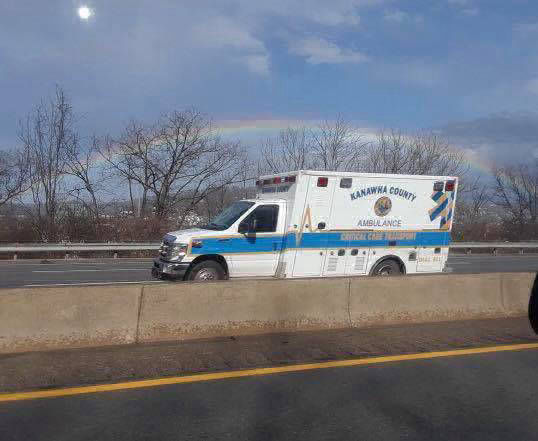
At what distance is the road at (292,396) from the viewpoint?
4.43 metres

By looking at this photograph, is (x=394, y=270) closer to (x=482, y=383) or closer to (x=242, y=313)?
(x=242, y=313)

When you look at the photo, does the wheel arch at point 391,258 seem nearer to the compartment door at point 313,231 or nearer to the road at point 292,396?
the compartment door at point 313,231

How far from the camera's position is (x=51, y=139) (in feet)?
87.3

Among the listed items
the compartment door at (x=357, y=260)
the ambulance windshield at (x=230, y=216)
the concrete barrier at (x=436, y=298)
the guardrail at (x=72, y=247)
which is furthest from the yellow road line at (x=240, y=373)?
the guardrail at (x=72, y=247)

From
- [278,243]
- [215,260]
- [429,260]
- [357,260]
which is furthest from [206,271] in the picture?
[429,260]

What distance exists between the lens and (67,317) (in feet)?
21.2

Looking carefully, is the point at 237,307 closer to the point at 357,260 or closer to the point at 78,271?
the point at 357,260

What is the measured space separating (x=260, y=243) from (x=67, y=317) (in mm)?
5395

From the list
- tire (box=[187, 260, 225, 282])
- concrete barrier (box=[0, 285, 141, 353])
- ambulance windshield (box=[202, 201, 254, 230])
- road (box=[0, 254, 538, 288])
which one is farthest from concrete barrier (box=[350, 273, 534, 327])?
road (box=[0, 254, 538, 288])

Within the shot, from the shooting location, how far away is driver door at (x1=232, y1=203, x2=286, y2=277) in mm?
11227

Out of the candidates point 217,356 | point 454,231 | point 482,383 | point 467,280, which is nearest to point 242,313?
point 217,356

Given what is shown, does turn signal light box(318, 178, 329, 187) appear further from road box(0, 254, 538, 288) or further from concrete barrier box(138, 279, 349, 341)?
road box(0, 254, 538, 288)

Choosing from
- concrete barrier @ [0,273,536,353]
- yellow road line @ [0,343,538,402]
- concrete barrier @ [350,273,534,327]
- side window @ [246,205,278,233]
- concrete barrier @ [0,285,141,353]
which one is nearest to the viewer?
yellow road line @ [0,343,538,402]

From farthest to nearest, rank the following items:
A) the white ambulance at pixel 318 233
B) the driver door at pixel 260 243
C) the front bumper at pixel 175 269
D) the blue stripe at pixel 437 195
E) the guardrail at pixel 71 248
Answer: the guardrail at pixel 71 248 < the blue stripe at pixel 437 195 < the driver door at pixel 260 243 < the white ambulance at pixel 318 233 < the front bumper at pixel 175 269
